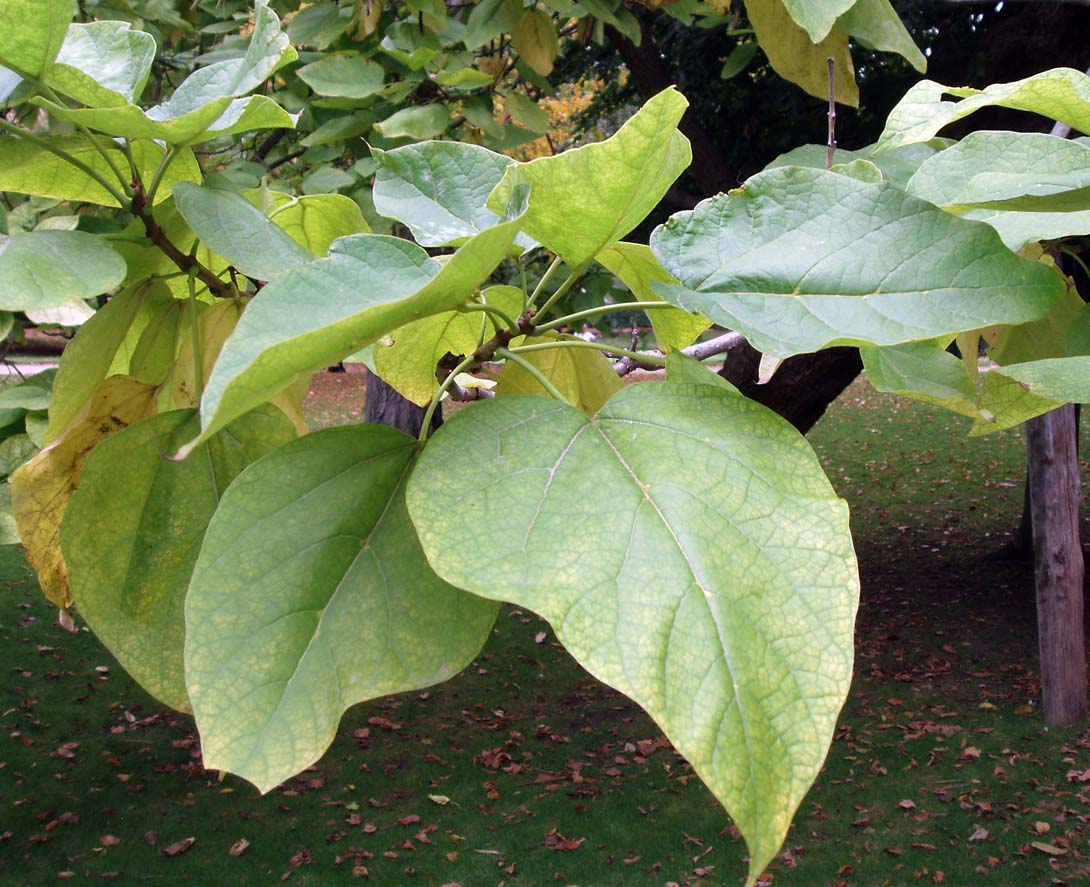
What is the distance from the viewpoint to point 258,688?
0.57 meters

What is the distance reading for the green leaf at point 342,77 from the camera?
8.46 ft

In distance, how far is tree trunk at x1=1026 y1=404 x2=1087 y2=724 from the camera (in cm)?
488

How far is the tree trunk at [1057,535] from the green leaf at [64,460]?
15.9 feet

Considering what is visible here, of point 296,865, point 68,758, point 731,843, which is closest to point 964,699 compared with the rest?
point 731,843

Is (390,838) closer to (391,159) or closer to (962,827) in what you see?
(962,827)

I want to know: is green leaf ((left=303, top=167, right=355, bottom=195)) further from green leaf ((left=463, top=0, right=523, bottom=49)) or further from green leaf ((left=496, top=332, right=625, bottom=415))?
green leaf ((left=496, top=332, right=625, bottom=415))

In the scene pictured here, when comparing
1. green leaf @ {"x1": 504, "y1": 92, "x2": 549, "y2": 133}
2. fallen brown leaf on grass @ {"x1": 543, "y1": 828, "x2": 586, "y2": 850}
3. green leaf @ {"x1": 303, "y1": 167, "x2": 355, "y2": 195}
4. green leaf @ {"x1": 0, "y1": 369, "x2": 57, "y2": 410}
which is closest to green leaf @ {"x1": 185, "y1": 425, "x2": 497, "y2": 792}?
green leaf @ {"x1": 0, "y1": 369, "x2": 57, "y2": 410}

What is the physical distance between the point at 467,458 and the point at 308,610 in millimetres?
140

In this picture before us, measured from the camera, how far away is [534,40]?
2973 mm

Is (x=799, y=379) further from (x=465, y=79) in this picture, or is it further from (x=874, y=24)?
(x=874, y=24)

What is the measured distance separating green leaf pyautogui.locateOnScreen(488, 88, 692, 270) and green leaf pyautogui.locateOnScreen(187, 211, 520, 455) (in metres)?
0.09

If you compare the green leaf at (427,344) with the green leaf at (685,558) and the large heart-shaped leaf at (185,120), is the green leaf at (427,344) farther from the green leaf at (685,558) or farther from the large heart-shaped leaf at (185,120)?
the green leaf at (685,558)

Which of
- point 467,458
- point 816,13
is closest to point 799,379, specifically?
point 816,13

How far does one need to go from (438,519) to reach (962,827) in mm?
4781
